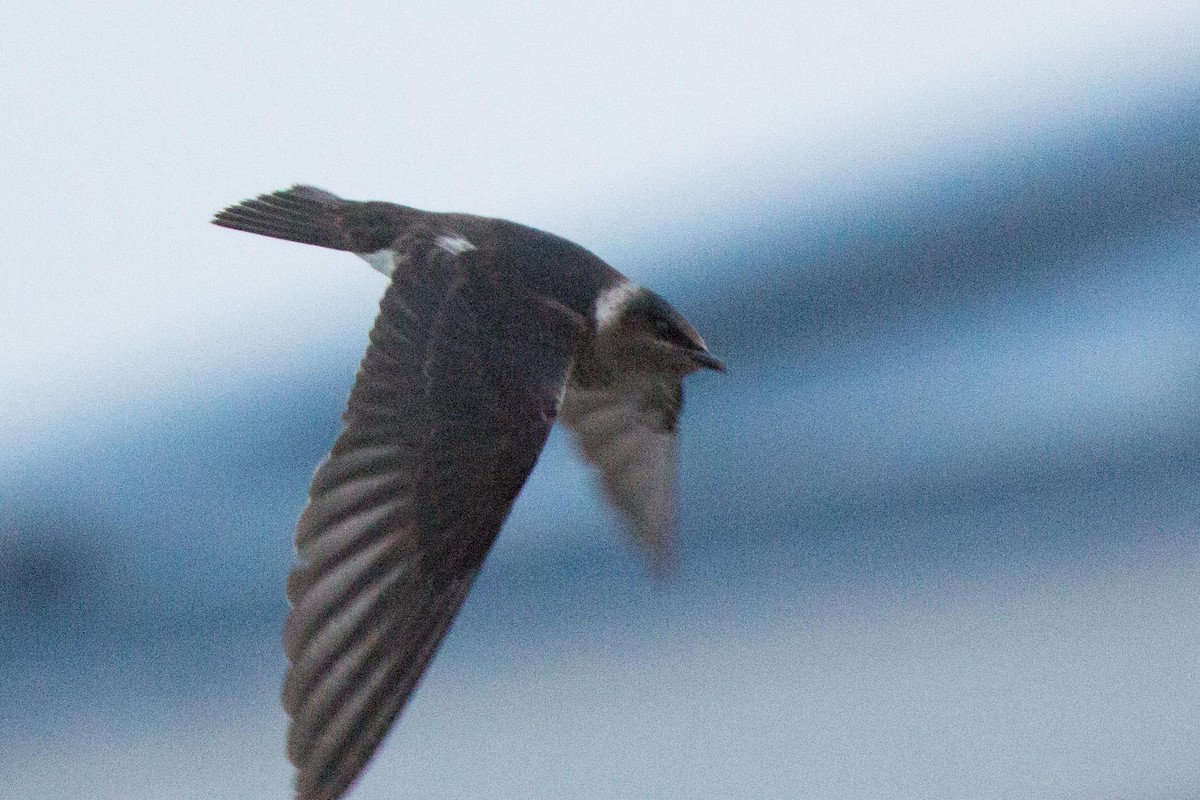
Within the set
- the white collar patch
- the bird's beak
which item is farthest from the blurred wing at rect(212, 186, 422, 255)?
the bird's beak

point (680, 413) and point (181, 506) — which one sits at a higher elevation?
point (181, 506)

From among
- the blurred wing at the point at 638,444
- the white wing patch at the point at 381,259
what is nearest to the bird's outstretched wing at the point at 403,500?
the white wing patch at the point at 381,259

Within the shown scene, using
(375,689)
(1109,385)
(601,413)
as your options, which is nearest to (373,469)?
(375,689)

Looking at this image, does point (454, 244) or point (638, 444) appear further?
point (638, 444)

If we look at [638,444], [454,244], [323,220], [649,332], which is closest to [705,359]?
[649,332]

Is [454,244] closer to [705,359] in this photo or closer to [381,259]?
[381,259]

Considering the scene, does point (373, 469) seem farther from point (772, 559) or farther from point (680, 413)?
point (772, 559)

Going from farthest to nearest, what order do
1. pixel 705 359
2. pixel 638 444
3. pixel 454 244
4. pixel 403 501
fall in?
pixel 638 444
pixel 705 359
pixel 454 244
pixel 403 501
